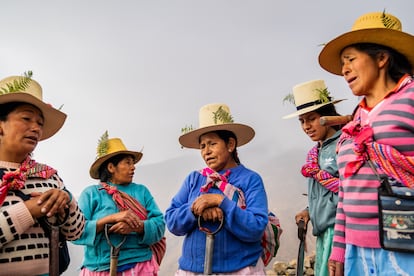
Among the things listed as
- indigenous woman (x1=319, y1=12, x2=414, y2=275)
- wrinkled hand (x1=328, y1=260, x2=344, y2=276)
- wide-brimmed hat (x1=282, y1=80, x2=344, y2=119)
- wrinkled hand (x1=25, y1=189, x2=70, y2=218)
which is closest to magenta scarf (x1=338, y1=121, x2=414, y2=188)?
indigenous woman (x1=319, y1=12, x2=414, y2=275)

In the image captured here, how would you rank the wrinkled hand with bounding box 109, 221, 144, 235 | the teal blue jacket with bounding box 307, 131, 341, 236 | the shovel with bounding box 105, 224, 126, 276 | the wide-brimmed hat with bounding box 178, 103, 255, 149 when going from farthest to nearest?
the wrinkled hand with bounding box 109, 221, 144, 235, the shovel with bounding box 105, 224, 126, 276, the wide-brimmed hat with bounding box 178, 103, 255, 149, the teal blue jacket with bounding box 307, 131, 341, 236

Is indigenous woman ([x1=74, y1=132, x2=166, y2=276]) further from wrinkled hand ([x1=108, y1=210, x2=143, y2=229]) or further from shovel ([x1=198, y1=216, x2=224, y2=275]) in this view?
shovel ([x1=198, y1=216, x2=224, y2=275])

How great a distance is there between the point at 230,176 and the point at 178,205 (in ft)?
1.98

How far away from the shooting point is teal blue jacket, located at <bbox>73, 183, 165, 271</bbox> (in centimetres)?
440

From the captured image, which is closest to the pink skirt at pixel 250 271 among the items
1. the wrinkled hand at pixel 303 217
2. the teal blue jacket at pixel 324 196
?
the teal blue jacket at pixel 324 196

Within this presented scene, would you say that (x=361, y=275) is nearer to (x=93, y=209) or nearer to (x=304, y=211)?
(x=304, y=211)

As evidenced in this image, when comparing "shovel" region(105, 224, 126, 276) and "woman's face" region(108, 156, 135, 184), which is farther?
"woman's face" region(108, 156, 135, 184)

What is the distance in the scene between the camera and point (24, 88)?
10.1ft

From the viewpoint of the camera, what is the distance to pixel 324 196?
376 centimetres

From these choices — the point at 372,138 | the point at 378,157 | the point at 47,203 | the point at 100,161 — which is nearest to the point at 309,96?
the point at 372,138

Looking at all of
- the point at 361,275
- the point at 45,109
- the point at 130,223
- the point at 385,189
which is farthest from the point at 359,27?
the point at 130,223

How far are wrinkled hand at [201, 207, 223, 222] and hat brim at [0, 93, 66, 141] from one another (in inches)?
63.2

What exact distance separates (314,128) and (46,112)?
279 cm

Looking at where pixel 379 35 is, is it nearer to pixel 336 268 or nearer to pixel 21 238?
pixel 336 268
